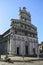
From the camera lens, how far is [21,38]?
49.0 metres

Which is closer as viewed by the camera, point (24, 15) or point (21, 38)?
point (21, 38)

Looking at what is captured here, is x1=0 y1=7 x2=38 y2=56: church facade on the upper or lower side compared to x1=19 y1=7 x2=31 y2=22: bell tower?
lower

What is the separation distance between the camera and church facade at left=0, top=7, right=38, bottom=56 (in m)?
47.1

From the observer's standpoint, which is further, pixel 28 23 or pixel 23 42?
pixel 28 23

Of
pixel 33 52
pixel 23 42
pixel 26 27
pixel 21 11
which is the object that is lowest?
pixel 33 52

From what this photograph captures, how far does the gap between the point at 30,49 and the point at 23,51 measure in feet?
12.7

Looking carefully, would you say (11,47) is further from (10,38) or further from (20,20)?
(20,20)

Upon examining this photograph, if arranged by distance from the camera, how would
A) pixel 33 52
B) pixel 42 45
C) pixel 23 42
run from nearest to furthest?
pixel 23 42, pixel 33 52, pixel 42 45

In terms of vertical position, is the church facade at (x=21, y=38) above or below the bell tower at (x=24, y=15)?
below

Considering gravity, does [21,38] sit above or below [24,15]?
below

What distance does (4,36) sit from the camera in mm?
52125

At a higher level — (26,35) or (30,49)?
(26,35)

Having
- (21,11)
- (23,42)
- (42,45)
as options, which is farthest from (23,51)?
(42,45)

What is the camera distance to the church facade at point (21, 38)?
4706cm
